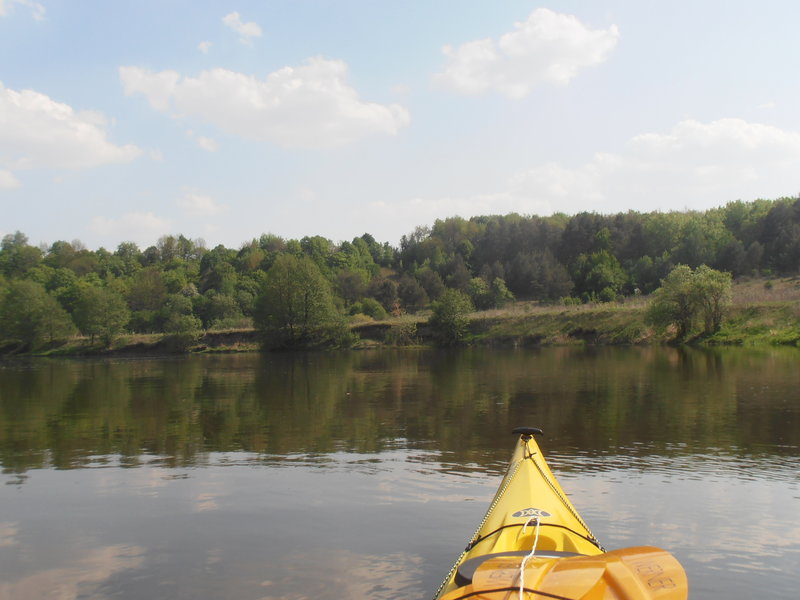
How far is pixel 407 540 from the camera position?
318 inches

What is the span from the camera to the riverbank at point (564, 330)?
47.5m

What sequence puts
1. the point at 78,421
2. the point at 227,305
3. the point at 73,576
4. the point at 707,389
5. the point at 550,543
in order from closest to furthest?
the point at 550,543 < the point at 73,576 < the point at 78,421 < the point at 707,389 < the point at 227,305

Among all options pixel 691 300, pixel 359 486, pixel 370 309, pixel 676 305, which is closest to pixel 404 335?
pixel 370 309

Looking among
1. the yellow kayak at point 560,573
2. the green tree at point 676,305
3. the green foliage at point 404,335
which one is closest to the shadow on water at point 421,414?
the yellow kayak at point 560,573

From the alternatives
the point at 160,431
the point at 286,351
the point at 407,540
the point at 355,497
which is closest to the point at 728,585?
the point at 407,540

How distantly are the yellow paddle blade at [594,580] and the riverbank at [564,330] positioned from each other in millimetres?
44327

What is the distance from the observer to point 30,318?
76.1 meters

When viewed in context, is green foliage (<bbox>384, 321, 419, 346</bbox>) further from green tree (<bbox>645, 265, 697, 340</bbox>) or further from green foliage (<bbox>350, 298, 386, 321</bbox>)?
green tree (<bbox>645, 265, 697, 340</bbox>)

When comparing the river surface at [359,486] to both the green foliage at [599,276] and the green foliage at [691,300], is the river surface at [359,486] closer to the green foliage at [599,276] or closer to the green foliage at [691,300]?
the green foliage at [691,300]

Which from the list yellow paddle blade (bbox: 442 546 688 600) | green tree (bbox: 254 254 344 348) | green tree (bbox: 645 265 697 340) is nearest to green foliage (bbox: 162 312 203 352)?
green tree (bbox: 254 254 344 348)

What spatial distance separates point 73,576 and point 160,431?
9958 millimetres

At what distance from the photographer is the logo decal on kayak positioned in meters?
6.63

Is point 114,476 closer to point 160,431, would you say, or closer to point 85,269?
point 160,431

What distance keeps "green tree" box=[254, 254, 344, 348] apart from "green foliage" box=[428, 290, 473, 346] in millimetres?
10917
